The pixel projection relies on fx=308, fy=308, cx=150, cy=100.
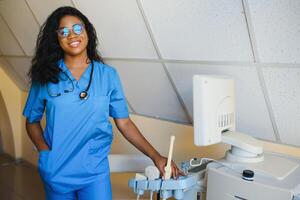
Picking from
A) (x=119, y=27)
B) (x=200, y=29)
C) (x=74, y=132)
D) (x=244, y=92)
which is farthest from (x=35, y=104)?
(x=244, y=92)

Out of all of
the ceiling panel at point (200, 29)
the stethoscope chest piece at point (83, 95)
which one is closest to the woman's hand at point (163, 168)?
the stethoscope chest piece at point (83, 95)

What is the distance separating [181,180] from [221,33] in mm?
645

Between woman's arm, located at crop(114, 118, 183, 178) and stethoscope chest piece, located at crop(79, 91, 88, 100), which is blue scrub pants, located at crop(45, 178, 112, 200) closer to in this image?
woman's arm, located at crop(114, 118, 183, 178)

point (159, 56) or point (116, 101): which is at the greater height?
point (159, 56)

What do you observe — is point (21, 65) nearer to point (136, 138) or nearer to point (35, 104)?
point (35, 104)

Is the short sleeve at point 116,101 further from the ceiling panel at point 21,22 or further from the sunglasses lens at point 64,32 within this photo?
the ceiling panel at point 21,22

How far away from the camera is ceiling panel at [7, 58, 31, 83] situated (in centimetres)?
286

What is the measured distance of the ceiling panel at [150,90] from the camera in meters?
1.84

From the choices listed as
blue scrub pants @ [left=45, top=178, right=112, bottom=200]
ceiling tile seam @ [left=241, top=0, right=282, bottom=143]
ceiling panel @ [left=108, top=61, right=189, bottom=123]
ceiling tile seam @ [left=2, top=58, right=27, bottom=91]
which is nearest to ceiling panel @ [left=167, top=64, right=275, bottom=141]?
ceiling tile seam @ [left=241, top=0, right=282, bottom=143]

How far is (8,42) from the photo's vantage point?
282cm

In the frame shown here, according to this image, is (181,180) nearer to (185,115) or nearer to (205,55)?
(205,55)

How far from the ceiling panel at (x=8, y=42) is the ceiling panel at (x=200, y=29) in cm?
168

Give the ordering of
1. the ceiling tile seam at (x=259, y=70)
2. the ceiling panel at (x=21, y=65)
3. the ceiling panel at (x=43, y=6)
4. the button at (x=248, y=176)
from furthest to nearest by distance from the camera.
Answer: the ceiling panel at (x=21, y=65) < the ceiling panel at (x=43, y=6) < the ceiling tile seam at (x=259, y=70) < the button at (x=248, y=176)

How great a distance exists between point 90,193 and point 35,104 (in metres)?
0.50
